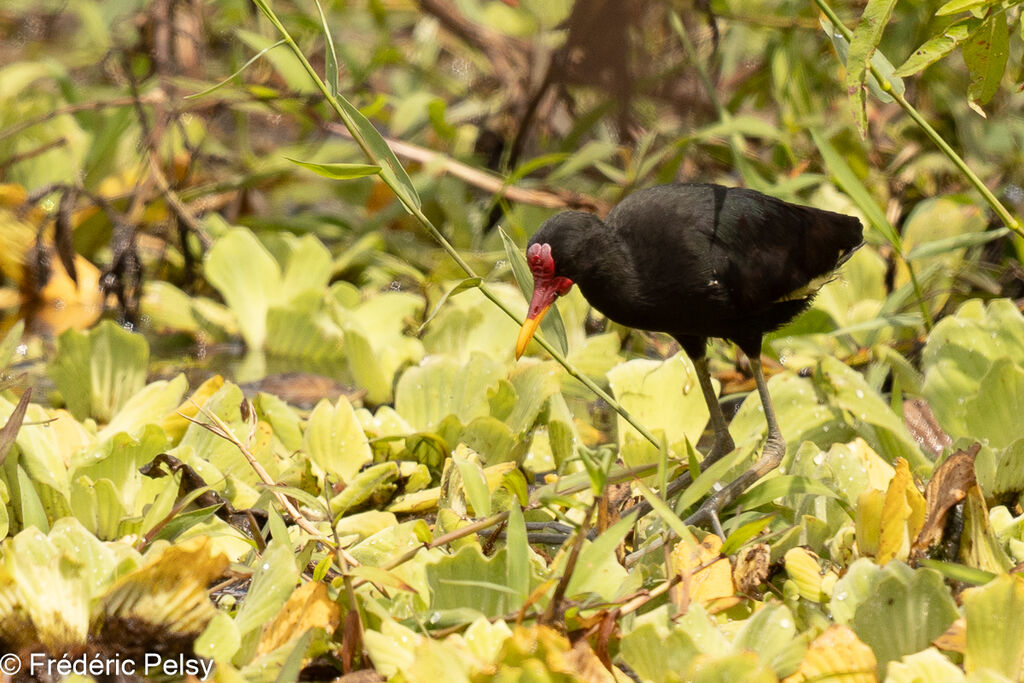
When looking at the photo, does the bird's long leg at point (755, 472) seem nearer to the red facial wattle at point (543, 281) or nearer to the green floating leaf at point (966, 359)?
the green floating leaf at point (966, 359)

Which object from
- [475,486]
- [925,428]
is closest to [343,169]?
[475,486]

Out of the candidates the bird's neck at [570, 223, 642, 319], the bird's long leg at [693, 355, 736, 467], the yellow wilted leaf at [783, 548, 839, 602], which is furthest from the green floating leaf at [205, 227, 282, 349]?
the yellow wilted leaf at [783, 548, 839, 602]

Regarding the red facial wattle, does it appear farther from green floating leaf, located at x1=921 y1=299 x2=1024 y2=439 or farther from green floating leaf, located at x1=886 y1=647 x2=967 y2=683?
green floating leaf, located at x1=886 y1=647 x2=967 y2=683

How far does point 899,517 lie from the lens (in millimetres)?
1738

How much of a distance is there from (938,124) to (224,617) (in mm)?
3385

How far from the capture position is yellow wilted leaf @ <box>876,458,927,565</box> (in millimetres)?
1736

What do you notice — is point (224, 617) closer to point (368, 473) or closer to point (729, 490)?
point (368, 473)

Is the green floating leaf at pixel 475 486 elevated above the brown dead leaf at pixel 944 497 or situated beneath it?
situated beneath

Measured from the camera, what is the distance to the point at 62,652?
5.23 feet

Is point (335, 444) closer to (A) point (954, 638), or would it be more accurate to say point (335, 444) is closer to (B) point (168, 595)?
(B) point (168, 595)

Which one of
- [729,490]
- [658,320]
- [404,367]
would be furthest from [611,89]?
[729,490]

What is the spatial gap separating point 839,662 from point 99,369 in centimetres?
171

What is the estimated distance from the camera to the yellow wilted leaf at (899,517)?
1736 mm

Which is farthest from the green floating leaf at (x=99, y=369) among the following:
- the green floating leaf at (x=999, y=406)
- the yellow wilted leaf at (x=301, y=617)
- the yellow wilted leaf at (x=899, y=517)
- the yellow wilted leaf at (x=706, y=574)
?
the green floating leaf at (x=999, y=406)
